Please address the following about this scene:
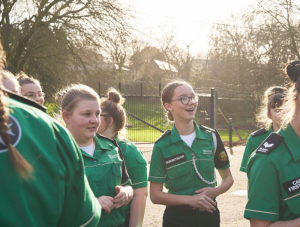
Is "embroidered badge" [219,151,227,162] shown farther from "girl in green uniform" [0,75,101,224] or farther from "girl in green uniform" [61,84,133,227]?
"girl in green uniform" [0,75,101,224]

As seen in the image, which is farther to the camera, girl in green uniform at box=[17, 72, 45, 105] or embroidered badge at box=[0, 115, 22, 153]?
girl in green uniform at box=[17, 72, 45, 105]

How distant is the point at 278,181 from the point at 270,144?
203 millimetres

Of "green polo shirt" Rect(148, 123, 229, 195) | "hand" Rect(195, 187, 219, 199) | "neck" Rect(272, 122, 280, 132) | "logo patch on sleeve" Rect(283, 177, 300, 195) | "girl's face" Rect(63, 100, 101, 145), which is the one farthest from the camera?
"neck" Rect(272, 122, 280, 132)

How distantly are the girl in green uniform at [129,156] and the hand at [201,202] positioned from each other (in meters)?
0.42

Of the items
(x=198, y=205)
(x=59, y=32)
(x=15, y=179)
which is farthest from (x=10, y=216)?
(x=59, y=32)

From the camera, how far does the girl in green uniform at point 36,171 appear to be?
3.52 feet

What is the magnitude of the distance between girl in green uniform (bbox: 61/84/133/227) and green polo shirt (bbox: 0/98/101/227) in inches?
51.7

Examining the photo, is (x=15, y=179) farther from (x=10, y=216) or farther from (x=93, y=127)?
(x=93, y=127)

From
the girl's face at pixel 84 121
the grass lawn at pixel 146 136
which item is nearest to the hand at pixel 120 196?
the girl's face at pixel 84 121

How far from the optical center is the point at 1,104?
107cm

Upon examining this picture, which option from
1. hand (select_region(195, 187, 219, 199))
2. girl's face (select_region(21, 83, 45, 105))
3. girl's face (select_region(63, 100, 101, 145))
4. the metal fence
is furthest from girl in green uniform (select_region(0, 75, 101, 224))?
the metal fence

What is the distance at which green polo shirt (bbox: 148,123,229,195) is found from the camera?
3.48m

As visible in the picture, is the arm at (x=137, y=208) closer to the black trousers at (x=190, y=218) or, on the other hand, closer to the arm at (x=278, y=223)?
the black trousers at (x=190, y=218)

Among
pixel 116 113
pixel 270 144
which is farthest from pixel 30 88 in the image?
pixel 270 144
